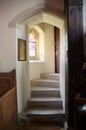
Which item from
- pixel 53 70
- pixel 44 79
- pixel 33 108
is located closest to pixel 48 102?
pixel 33 108

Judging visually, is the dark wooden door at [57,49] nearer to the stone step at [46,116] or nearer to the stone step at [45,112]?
the stone step at [45,112]

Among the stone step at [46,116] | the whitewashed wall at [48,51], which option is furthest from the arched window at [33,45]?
the stone step at [46,116]

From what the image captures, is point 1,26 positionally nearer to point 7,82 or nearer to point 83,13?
point 7,82

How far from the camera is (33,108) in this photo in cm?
564

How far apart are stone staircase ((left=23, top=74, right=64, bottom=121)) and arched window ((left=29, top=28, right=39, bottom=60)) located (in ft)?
3.31

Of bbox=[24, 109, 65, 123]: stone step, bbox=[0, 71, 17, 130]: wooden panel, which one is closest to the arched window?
bbox=[24, 109, 65, 123]: stone step

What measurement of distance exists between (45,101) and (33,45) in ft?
7.55

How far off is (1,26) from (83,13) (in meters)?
1.78

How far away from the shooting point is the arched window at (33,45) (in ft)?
23.8

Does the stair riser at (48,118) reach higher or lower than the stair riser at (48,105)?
lower

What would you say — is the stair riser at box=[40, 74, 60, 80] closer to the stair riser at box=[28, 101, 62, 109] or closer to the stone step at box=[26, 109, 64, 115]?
the stair riser at box=[28, 101, 62, 109]

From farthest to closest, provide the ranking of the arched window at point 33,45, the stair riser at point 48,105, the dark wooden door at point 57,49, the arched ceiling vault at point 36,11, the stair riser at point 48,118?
the dark wooden door at point 57,49 → the arched window at point 33,45 → the stair riser at point 48,105 → the stair riser at point 48,118 → the arched ceiling vault at point 36,11

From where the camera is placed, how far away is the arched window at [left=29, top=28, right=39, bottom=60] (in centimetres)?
726

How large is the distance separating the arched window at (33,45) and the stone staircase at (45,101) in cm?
101
